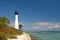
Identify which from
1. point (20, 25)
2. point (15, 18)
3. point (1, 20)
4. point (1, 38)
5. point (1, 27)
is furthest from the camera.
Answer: point (20, 25)

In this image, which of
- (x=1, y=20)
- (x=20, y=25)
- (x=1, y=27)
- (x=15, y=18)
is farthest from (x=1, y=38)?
(x=20, y=25)

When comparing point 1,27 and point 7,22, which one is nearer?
point 1,27

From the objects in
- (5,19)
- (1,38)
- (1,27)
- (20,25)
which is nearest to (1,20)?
(5,19)

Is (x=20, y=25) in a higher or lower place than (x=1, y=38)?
higher

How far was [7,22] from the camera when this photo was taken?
→ 39688 mm

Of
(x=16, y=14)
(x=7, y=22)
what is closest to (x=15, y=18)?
(x=16, y=14)

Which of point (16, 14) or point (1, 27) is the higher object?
point (16, 14)

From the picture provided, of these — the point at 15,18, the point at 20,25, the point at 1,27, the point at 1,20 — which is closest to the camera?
the point at 1,27

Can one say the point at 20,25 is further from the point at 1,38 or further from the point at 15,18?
the point at 1,38

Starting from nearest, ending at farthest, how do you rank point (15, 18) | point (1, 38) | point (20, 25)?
1. point (1, 38)
2. point (15, 18)
3. point (20, 25)

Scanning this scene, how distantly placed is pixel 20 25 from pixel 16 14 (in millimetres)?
6071

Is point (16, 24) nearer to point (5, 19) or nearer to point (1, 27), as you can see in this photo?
point (5, 19)

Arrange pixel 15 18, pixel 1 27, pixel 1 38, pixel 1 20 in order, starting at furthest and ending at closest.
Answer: pixel 15 18
pixel 1 20
pixel 1 27
pixel 1 38

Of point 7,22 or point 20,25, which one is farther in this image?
point 20,25
